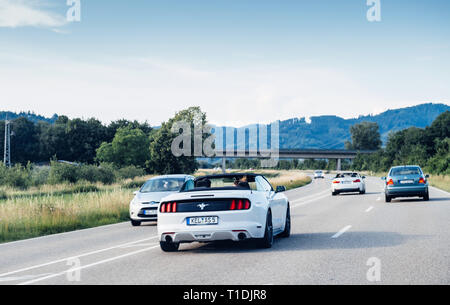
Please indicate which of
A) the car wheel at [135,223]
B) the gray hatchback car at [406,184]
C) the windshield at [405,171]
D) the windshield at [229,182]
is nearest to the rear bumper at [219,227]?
the windshield at [229,182]

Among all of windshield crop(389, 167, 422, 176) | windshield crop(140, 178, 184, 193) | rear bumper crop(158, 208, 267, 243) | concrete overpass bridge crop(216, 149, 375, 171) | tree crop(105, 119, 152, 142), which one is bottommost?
rear bumper crop(158, 208, 267, 243)

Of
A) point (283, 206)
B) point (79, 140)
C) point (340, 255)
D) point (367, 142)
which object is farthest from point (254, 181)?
point (367, 142)

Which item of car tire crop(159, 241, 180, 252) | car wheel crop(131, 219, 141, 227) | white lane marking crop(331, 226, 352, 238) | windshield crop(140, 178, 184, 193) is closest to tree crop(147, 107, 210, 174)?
windshield crop(140, 178, 184, 193)

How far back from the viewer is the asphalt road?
7332mm

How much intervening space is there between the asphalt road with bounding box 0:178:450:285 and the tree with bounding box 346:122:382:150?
6656 inches

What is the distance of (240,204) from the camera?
959 cm

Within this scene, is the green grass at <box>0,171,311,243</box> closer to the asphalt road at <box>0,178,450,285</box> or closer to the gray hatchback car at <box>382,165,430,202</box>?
the asphalt road at <box>0,178,450,285</box>

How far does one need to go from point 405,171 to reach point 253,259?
17.1 m

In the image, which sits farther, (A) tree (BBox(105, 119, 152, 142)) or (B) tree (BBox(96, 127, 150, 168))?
(A) tree (BBox(105, 119, 152, 142))

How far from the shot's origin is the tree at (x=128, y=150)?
3174 inches

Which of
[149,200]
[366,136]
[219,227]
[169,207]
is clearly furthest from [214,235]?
[366,136]

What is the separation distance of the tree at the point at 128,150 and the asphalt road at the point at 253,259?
220 ft

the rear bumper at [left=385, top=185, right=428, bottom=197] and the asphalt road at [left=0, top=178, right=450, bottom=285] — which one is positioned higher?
the rear bumper at [left=385, top=185, right=428, bottom=197]
